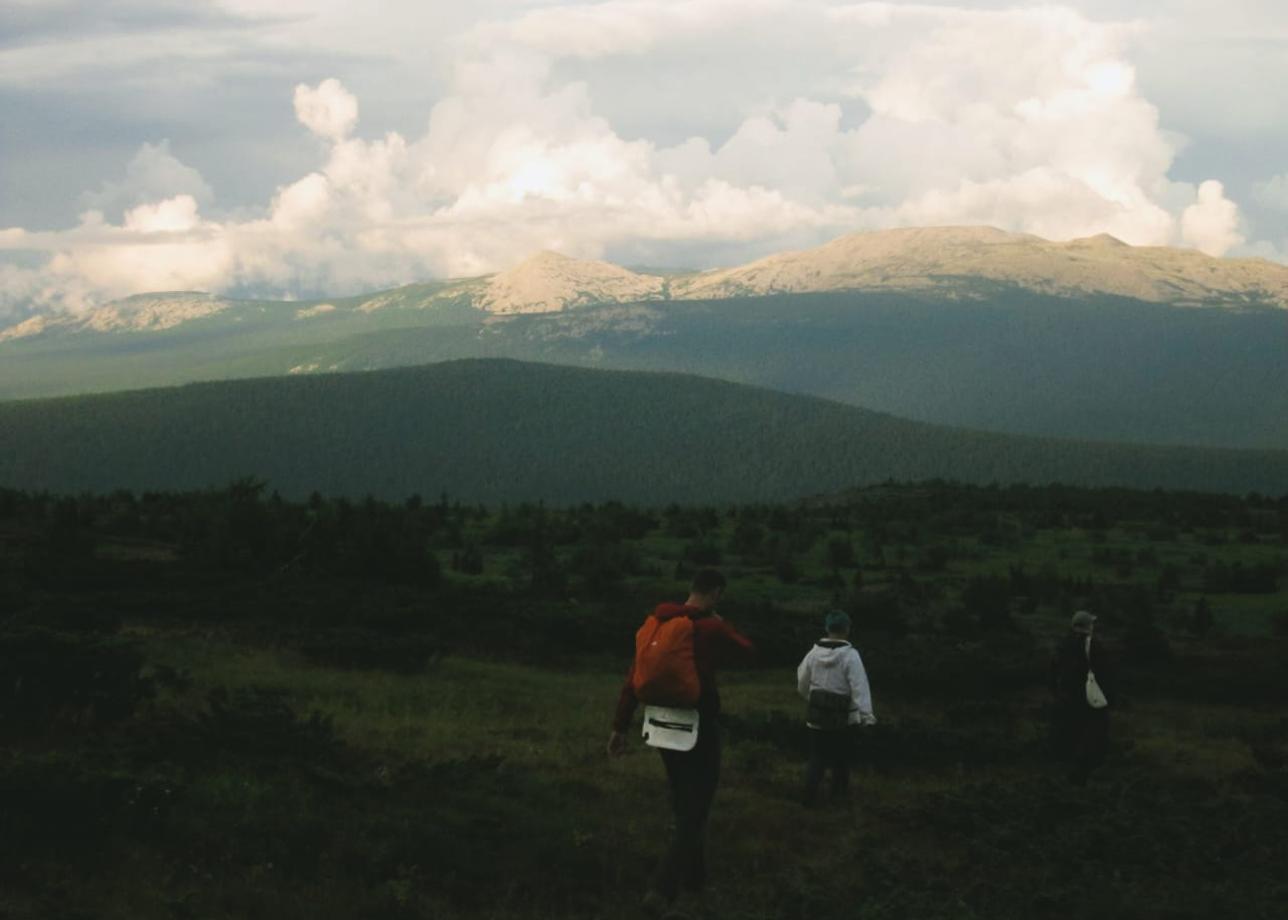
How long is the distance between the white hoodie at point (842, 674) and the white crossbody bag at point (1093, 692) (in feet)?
7.97

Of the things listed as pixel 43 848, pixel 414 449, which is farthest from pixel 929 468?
pixel 43 848

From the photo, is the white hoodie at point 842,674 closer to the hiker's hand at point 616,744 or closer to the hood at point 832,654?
the hood at point 832,654

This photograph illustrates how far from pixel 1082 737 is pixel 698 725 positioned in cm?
603

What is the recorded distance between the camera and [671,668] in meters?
10.2

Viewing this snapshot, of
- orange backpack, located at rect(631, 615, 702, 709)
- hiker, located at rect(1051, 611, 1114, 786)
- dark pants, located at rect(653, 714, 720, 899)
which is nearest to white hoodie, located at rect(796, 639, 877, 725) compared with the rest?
hiker, located at rect(1051, 611, 1114, 786)

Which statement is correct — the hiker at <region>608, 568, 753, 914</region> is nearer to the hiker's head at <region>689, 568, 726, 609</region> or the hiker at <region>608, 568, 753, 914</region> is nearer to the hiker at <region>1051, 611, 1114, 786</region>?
the hiker's head at <region>689, 568, 726, 609</region>

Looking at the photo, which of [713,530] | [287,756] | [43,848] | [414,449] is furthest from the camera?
[414,449]

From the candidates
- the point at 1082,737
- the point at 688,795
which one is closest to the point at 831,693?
the point at 1082,737

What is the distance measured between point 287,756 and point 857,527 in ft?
154

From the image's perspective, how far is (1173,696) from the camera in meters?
25.8

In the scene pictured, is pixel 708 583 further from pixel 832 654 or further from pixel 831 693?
pixel 831 693

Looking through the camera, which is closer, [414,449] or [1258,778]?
[1258,778]

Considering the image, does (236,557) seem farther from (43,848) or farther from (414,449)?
(414,449)

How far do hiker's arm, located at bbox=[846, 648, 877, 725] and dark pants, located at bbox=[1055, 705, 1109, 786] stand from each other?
2.43 meters
